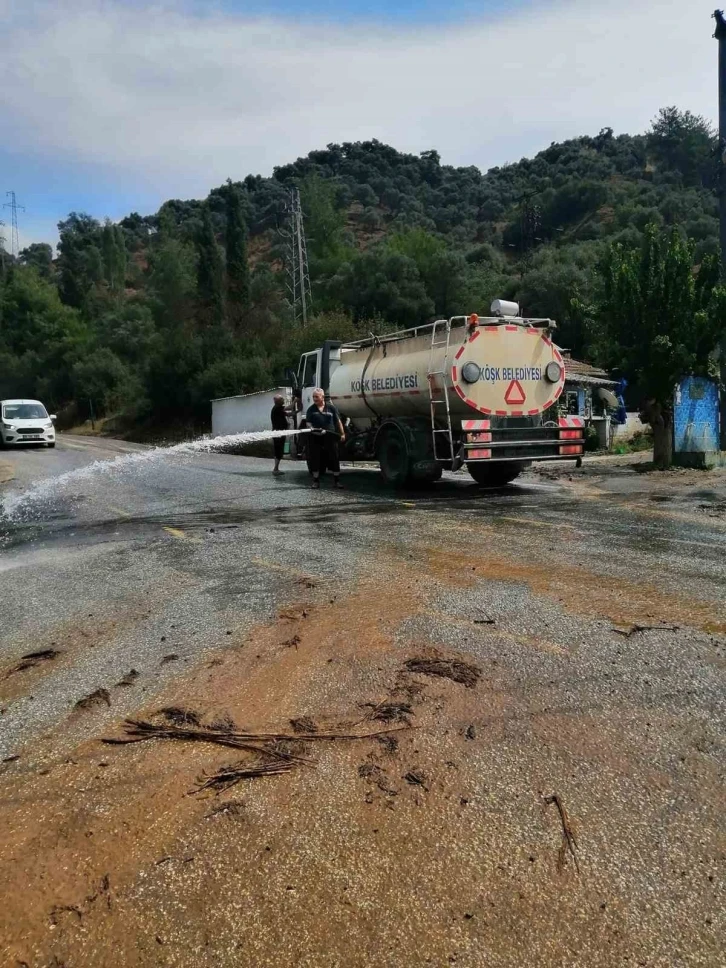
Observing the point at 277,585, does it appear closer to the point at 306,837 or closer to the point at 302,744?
the point at 302,744

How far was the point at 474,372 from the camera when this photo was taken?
1237 centimetres

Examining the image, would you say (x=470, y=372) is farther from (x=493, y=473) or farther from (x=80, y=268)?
(x=80, y=268)

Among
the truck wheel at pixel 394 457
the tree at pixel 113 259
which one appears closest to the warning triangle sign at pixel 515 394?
the truck wheel at pixel 394 457

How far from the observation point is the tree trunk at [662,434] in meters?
17.2

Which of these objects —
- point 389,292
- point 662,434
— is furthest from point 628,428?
point 389,292

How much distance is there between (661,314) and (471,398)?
6371 mm

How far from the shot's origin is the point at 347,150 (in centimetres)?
12681

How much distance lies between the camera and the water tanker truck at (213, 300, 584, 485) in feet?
40.7

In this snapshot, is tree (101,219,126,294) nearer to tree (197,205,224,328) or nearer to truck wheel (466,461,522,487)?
tree (197,205,224,328)

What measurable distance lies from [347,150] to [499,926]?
136 m

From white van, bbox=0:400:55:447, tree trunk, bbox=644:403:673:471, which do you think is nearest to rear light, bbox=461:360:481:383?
tree trunk, bbox=644:403:673:471

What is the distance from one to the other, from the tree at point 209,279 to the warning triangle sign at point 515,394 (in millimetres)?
43415

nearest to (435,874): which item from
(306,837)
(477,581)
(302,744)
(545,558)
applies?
(306,837)

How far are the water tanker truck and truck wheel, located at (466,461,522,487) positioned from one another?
0.06ft
